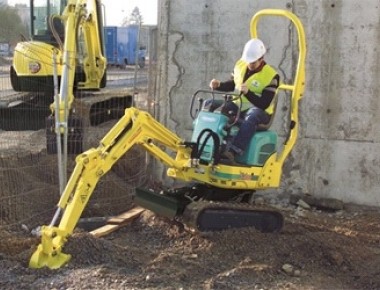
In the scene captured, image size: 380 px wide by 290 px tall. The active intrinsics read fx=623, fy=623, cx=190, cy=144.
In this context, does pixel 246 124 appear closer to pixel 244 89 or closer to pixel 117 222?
pixel 244 89

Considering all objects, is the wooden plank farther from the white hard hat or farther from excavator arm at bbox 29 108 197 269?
the white hard hat

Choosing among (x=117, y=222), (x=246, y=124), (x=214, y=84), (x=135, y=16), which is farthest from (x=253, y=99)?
(x=135, y=16)

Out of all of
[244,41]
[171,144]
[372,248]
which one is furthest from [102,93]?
[372,248]

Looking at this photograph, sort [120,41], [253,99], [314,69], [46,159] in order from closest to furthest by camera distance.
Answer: [253,99]
[314,69]
[46,159]
[120,41]

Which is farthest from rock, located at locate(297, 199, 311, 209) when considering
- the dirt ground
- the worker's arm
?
the worker's arm

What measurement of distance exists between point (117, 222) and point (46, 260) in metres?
1.74

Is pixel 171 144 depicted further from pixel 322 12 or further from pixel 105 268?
pixel 322 12

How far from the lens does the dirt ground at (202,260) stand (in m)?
5.11

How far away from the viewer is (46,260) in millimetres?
5352

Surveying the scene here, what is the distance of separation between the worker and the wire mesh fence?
2.25 m

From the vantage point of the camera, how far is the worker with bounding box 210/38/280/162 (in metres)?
6.27

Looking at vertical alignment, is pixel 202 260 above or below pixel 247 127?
below

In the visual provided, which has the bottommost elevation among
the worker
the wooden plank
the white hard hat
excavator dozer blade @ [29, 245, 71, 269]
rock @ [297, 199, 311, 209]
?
rock @ [297, 199, 311, 209]

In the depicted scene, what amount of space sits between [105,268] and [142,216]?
2.00 meters
